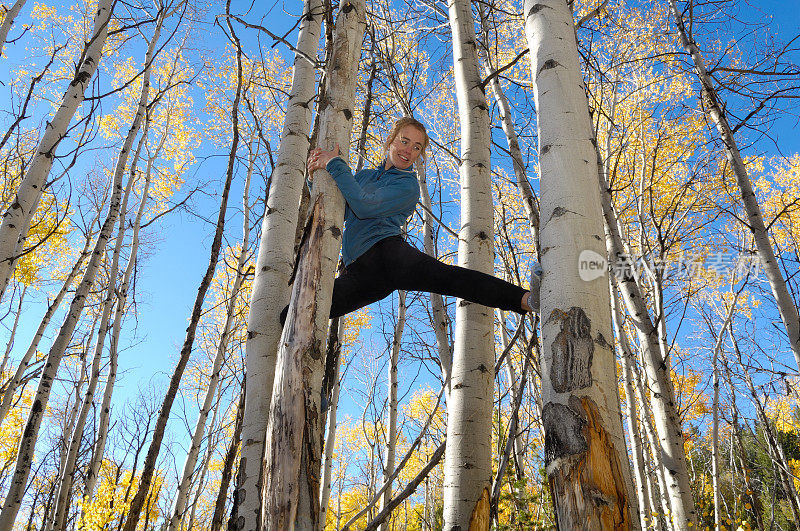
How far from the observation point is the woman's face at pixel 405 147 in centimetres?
227

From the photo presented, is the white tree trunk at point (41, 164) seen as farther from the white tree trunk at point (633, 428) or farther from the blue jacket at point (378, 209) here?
the white tree trunk at point (633, 428)

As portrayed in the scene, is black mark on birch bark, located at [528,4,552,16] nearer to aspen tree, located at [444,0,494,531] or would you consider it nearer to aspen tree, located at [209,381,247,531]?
aspen tree, located at [444,0,494,531]

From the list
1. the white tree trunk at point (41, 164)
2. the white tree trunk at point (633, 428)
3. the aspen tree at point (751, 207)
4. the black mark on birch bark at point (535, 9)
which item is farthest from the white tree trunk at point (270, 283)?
the aspen tree at point (751, 207)

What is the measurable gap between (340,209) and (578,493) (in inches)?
49.6

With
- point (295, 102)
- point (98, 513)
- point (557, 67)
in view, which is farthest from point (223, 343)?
point (557, 67)

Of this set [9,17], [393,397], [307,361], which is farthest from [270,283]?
[393,397]

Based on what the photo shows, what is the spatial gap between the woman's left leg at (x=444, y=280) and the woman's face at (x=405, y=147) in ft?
1.43

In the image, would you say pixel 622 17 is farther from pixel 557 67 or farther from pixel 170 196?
pixel 170 196

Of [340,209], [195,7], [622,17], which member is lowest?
[340,209]

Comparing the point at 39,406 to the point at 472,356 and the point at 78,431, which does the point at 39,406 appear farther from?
the point at 472,356

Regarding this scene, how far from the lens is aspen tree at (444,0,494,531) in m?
2.05

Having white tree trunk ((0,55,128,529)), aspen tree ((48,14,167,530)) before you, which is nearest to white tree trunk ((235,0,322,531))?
aspen tree ((48,14,167,530))

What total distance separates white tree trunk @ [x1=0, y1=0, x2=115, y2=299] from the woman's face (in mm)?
2241

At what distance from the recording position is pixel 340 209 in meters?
1.84
